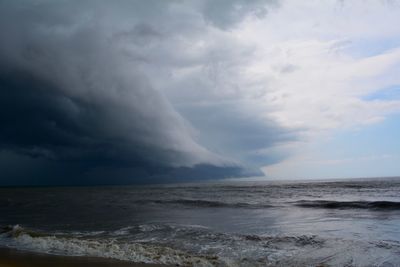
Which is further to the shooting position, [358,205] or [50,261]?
[358,205]

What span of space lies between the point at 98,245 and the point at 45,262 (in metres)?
2.37

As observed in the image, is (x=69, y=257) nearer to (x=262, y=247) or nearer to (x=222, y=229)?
(x=262, y=247)

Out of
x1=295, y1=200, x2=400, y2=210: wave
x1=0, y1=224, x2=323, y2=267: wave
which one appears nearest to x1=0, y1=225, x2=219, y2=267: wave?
x1=0, y1=224, x2=323, y2=267: wave

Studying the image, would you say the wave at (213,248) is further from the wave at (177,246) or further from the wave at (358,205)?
the wave at (358,205)

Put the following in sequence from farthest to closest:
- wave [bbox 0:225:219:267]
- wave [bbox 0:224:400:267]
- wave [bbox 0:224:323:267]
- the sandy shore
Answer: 1. wave [bbox 0:224:323:267]
2. wave [bbox 0:225:219:267]
3. wave [bbox 0:224:400:267]
4. the sandy shore

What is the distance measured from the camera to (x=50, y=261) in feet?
36.2

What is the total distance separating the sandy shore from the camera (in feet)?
34.1

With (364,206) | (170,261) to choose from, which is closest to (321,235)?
(170,261)

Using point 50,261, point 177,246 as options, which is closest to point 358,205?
point 177,246

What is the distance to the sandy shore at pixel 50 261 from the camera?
10.4 metres

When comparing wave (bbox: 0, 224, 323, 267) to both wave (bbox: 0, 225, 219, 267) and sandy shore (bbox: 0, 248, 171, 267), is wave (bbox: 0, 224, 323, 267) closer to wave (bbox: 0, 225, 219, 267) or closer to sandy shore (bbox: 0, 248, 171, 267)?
wave (bbox: 0, 225, 219, 267)

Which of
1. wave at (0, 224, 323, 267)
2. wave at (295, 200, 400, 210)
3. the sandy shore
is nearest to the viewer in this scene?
the sandy shore

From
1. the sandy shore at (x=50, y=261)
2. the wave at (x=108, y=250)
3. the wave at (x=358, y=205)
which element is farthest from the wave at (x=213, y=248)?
the wave at (x=358, y=205)

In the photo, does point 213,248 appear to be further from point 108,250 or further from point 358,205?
point 358,205
